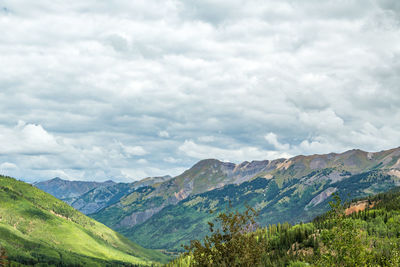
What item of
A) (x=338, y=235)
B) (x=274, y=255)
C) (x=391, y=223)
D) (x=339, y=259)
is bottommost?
(x=274, y=255)

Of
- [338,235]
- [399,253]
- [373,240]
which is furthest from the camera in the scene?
[373,240]

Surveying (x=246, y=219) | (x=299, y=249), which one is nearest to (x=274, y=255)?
(x=299, y=249)

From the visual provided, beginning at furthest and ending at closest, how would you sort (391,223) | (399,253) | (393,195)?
(393,195) < (391,223) < (399,253)

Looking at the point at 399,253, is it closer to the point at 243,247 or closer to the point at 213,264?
the point at 243,247

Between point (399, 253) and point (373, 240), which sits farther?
point (373, 240)

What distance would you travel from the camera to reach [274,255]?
419ft

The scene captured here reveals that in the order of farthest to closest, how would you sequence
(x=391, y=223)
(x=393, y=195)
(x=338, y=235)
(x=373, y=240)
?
(x=393, y=195) → (x=391, y=223) → (x=373, y=240) → (x=338, y=235)

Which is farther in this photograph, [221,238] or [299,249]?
[299,249]

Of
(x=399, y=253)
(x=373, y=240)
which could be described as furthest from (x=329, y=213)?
(x=373, y=240)

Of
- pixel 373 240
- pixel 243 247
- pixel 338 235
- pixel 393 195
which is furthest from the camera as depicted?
pixel 393 195

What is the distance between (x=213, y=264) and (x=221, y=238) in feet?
12.5

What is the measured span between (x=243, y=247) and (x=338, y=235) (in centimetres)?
1223

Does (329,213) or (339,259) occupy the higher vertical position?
(329,213)

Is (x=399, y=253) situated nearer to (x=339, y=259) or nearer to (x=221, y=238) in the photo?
(x=339, y=259)
